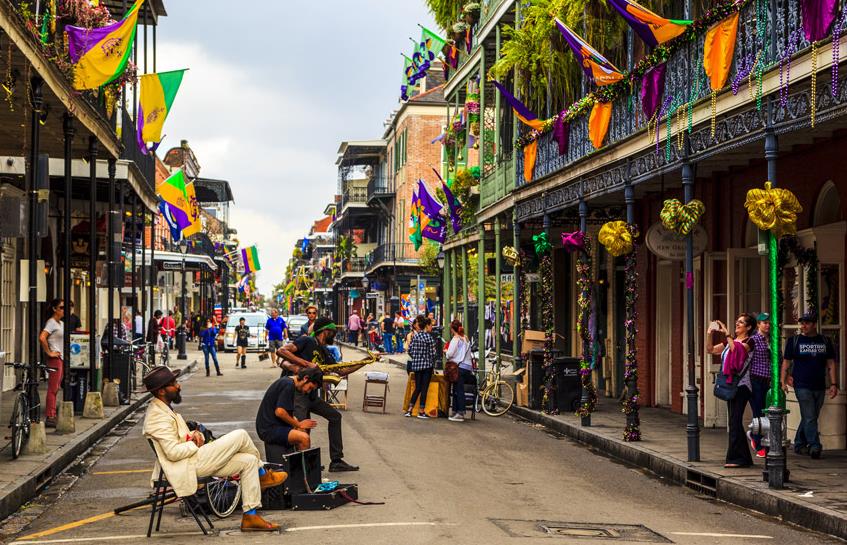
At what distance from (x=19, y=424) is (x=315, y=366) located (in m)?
3.58

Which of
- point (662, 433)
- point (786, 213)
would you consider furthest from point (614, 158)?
point (786, 213)

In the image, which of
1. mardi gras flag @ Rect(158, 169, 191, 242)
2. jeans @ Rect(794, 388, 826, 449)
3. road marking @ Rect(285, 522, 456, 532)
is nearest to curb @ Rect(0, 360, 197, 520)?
road marking @ Rect(285, 522, 456, 532)

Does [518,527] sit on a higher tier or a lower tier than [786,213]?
lower

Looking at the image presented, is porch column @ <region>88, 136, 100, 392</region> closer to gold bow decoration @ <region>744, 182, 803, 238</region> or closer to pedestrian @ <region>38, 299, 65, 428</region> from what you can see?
pedestrian @ <region>38, 299, 65, 428</region>

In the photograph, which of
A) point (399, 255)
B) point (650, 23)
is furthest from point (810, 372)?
point (399, 255)

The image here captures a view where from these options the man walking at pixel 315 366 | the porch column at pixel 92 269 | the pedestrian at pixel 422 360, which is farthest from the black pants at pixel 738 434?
the porch column at pixel 92 269

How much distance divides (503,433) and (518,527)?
901 centimetres

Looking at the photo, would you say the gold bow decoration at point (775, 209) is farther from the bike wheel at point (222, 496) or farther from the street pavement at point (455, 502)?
the bike wheel at point (222, 496)

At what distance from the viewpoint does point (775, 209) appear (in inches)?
474

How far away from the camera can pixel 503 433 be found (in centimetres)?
1888

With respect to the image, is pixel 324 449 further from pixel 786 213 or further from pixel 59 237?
pixel 59 237

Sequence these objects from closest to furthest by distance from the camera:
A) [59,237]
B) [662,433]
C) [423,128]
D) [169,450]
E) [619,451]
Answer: [169,450]
[619,451]
[662,433]
[59,237]
[423,128]

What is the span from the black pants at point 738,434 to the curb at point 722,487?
0.43 m

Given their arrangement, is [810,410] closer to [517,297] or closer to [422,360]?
[422,360]
